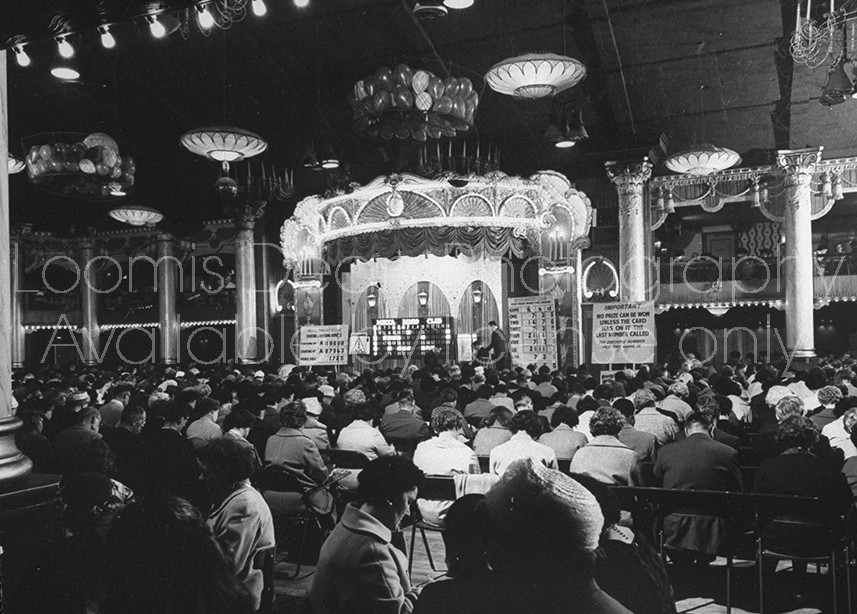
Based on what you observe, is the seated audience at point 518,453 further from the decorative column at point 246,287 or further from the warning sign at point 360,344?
the decorative column at point 246,287

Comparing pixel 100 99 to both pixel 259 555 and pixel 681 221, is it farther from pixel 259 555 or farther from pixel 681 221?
pixel 681 221

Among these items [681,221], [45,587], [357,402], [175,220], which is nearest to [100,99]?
[175,220]

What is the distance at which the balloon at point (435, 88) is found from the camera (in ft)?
31.6

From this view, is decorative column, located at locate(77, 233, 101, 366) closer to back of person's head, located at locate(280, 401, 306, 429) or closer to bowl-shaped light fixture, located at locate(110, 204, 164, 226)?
bowl-shaped light fixture, located at locate(110, 204, 164, 226)

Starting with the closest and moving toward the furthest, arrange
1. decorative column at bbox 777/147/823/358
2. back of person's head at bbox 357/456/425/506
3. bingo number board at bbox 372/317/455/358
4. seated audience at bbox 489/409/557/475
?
1. back of person's head at bbox 357/456/425/506
2. seated audience at bbox 489/409/557/475
3. decorative column at bbox 777/147/823/358
4. bingo number board at bbox 372/317/455/358

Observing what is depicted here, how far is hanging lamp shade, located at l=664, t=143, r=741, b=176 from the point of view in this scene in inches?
459

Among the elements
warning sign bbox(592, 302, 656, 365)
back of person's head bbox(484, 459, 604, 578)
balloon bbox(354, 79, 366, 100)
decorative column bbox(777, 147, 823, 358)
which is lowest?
back of person's head bbox(484, 459, 604, 578)

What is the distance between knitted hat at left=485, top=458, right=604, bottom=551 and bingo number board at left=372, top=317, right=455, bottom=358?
55.5ft

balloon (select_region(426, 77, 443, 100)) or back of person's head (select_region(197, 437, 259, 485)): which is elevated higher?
balloon (select_region(426, 77, 443, 100))

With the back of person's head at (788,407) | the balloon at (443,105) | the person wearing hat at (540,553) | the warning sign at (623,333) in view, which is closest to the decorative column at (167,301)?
the balloon at (443,105)

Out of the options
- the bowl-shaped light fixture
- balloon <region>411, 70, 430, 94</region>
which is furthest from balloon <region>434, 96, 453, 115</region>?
the bowl-shaped light fixture

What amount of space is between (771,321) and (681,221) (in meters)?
3.68

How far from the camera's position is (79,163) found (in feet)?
34.4

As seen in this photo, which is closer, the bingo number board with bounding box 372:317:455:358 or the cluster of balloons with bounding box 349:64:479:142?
the cluster of balloons with bounding box 349:64:479:142
